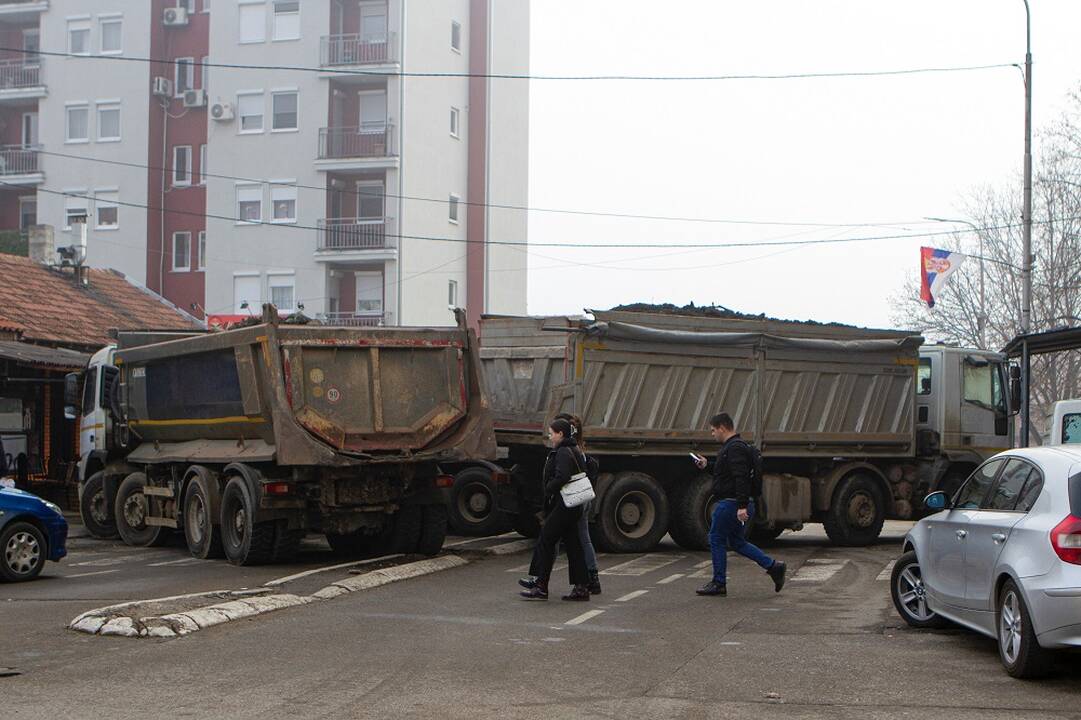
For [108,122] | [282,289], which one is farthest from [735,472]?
[108,122]

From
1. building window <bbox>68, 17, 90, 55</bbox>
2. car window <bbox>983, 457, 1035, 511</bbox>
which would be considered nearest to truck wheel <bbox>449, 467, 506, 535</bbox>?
car window <bbox>983, 457, 1035, 511</bbox>

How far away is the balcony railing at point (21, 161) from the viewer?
54469 mm

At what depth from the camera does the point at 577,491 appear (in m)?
12.6

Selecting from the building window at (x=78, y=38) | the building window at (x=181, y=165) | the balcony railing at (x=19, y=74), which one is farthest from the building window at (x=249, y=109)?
the balcony railing at (x=19, y=74)

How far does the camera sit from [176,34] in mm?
54031

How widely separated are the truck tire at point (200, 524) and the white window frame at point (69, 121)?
40121 millimetres

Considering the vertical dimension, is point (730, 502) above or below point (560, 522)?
above

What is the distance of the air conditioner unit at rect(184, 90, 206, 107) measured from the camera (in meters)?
51.8

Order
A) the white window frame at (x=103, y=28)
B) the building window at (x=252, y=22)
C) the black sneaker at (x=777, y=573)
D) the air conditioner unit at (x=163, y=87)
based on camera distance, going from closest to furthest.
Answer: the black sneaker at (x=777, y=573) < the building window at (x=252, y=22) < the air conditioner unit at (x=163, y=87) < the white window frame at (x=103, y=28)

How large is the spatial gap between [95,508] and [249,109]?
33.7 meters

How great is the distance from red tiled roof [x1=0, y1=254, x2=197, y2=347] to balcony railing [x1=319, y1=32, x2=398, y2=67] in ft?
59.2

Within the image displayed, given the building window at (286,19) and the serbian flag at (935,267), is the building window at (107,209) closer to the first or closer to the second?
the building window at (286,19)

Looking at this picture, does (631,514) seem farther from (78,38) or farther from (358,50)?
(78,38)

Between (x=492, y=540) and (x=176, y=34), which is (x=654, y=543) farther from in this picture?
(x=176, y=34)
